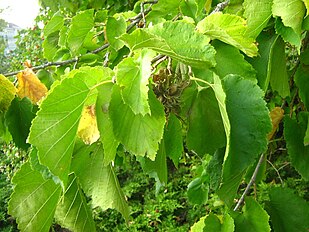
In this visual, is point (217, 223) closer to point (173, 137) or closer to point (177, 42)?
point (173, 137)

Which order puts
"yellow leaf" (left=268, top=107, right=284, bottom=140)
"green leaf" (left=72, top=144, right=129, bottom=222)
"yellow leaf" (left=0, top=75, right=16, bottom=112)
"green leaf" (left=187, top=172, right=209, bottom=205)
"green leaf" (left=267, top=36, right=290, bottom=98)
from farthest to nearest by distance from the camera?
"green leaf" (left=187, top=172, right=209, bottom=205)
"yellow leaf" (left=268, top=107, right=284, bottom=140)
"yellow leaf" (left=0, top=75, right=16, bottom=112)
"green leaf" (left=267, top=36, right=290, bottom=98)
"green leaf" (left=72, top=144, right=129, bottom=222)

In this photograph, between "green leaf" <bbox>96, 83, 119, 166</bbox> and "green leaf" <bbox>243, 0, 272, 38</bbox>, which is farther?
"green leaf" <bbox>243, 0, 272, 38</bbox>

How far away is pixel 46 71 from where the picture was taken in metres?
1.02

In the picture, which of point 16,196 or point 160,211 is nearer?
point 16,196

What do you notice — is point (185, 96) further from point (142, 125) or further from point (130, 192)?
point (130, 192)

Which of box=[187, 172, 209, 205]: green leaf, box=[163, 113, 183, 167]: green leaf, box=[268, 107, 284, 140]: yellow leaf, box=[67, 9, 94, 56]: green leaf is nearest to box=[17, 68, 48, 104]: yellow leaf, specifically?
box=[67, 9, 94, 56]: green leaf

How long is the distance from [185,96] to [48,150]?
0.19 m

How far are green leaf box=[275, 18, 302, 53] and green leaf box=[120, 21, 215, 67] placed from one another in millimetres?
203

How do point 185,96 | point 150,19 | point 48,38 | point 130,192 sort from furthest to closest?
point 130,192 → point 48,38 → point 150,19 → point 185,96

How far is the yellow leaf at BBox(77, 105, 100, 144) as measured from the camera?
1.74ft

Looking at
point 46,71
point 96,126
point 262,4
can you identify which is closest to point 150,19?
point 46,71

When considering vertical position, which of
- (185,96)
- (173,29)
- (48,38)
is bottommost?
(48,38)

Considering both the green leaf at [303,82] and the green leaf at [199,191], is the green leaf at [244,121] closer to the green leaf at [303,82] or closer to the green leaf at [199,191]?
the green leaf at [303,82]

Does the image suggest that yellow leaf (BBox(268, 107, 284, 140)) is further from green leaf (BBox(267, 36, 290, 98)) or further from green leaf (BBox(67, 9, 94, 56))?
green leaf (BBox(67, 9, 94, 56))
